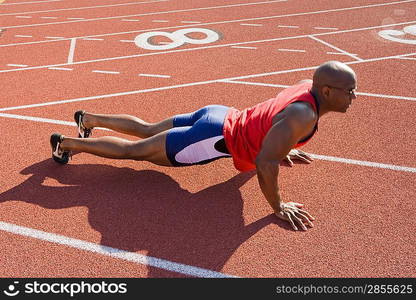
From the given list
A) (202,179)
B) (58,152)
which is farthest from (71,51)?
(202,179)

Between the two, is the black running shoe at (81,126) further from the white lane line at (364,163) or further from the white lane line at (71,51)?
the white lane line at (71,51)

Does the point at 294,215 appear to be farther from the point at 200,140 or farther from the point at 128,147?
the point at 128,147

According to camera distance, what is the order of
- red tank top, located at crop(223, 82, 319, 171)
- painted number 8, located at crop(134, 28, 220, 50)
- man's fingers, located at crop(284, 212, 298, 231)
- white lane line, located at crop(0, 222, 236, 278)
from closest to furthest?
white lane line, located at crop(0, 222, 236, 278)
red tank top, located at crop(223, 82, 319, 171)
man's fingers, located at crop(284, 212, 298, 231)
painted number 8, located at crop(134, 28, 220, 50)

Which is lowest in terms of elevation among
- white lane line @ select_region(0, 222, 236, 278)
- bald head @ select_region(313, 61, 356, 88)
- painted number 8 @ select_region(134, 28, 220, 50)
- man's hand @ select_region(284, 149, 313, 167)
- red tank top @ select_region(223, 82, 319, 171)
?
white lane line @ select_region(0, 222, 236, 278)

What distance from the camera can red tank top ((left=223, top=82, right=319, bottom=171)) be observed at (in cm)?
354

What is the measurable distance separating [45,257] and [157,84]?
399cm

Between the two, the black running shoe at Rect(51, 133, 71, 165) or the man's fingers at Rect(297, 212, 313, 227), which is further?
the black running shoe at Rect(51, 133, 71, 165)

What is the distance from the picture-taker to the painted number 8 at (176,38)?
8.80m

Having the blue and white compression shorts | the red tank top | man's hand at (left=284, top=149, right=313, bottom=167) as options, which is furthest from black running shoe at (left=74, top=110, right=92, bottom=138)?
man's hand at (left=284, top=149, right=313, bottom=167)

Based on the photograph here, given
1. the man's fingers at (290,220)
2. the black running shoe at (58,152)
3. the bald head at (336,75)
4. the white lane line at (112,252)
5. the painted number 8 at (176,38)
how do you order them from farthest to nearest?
the painted number 8 at (176,38) < the black running shoe at (58,152) < the man's fingers at (290,220) < the white lane line at (112,252) < the bald head at (336,75)

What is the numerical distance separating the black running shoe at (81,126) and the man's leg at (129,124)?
0.04 m

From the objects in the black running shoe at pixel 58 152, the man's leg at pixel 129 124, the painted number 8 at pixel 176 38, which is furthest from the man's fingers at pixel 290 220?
the painted number 8 at pixel 176 38

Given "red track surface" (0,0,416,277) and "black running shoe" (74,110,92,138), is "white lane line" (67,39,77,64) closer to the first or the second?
"red track surface" (0,0,416,277)

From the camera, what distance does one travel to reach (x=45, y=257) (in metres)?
3.57
